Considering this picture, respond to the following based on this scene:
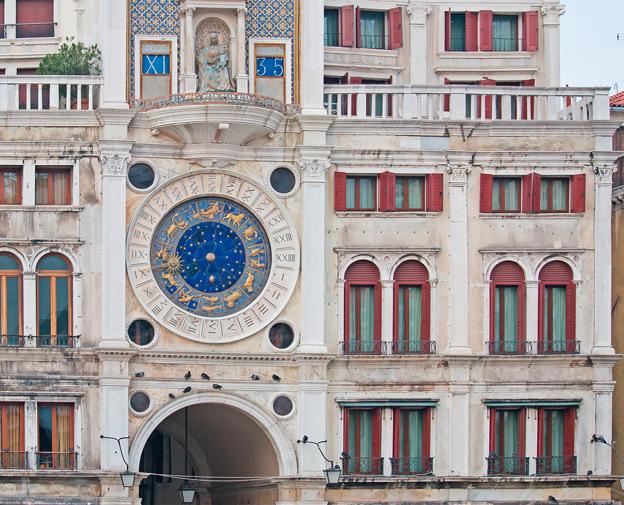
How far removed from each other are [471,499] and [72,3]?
57.4 ft

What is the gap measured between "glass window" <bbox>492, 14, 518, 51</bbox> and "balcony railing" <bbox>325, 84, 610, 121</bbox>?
15.0 ft

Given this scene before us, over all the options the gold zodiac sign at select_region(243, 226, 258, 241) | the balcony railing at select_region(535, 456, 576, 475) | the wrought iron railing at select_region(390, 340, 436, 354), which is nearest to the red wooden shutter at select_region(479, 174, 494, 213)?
the wrought iron railing at select_region(390, 340, 436, 354)

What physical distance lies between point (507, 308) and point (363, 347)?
4019 millimetres

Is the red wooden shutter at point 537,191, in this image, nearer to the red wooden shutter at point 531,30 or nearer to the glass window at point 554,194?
the glass window at point 554,194

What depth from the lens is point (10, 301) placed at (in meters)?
67.2

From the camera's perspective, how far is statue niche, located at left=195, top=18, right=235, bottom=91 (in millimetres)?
68188

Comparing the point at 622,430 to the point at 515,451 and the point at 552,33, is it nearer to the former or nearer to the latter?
the point at 515,451

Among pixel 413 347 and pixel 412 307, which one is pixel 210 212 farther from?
pixel 413 347

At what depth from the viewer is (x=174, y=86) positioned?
68.1m

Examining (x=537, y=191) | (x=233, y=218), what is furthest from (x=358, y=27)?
(x=233, y=218)

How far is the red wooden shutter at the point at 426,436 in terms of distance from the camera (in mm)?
68500

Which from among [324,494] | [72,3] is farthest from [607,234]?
[72,3]

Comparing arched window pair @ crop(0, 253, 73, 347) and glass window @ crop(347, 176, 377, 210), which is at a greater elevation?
glass window @ crop(347, 176, 377, 210)

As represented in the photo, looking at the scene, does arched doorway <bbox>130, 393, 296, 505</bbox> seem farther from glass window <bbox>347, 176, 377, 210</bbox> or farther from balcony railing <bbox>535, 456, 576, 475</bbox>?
balcony railing <bbox>535, 456, 576, 475</bbox>
